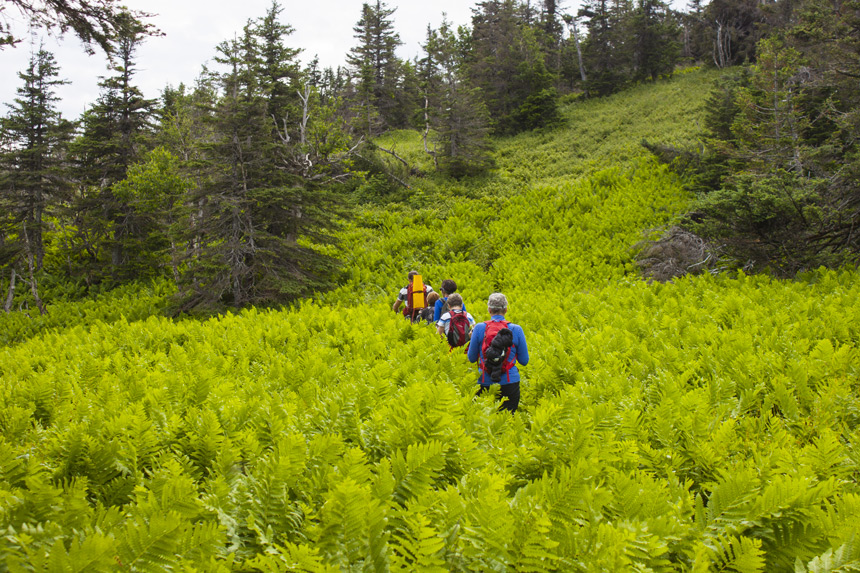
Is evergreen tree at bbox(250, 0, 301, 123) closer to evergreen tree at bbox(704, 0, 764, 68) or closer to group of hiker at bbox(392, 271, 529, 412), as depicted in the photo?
group of hiker at bbox(392, 271, 529, 412)

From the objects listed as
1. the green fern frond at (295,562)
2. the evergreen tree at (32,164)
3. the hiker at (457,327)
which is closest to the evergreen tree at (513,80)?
the evergreen tree at (32,164)

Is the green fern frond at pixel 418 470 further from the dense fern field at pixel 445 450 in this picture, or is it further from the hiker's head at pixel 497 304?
the hiker's head at pixel 497 304

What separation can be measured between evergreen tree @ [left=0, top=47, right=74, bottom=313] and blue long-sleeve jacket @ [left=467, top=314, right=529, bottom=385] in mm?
20260

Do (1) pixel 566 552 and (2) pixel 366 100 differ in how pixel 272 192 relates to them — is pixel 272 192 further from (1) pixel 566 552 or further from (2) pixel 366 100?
(2) pixel 366 100

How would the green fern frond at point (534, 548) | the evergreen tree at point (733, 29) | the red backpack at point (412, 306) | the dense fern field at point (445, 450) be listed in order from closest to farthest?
the green fern frond at point (534, 548), the dense fern field at point (445, 450), the red backpack at point (412, 306), the evergreen tree at point (733, 29)

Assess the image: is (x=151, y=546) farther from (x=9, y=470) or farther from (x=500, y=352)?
(x=500, y=352)

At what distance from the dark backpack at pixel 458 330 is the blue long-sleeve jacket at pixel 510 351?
1.12m

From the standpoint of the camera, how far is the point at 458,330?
21.3 feet

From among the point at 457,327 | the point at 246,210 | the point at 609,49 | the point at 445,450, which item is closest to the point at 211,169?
the point at 246,210

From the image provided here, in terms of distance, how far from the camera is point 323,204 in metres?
15.7

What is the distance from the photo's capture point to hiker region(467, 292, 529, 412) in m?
4.90

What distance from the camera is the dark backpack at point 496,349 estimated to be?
4.89 meters

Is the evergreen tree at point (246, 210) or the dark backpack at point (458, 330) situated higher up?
the evergreen tree at point (246, 210)

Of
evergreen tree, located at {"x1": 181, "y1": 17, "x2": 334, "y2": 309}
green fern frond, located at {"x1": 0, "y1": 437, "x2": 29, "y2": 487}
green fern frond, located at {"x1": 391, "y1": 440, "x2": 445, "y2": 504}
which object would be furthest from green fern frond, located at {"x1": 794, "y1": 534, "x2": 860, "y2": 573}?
evergreen tree, located at {"x1": 181, "y1": 17, "x2": 334, "y2": 309}
